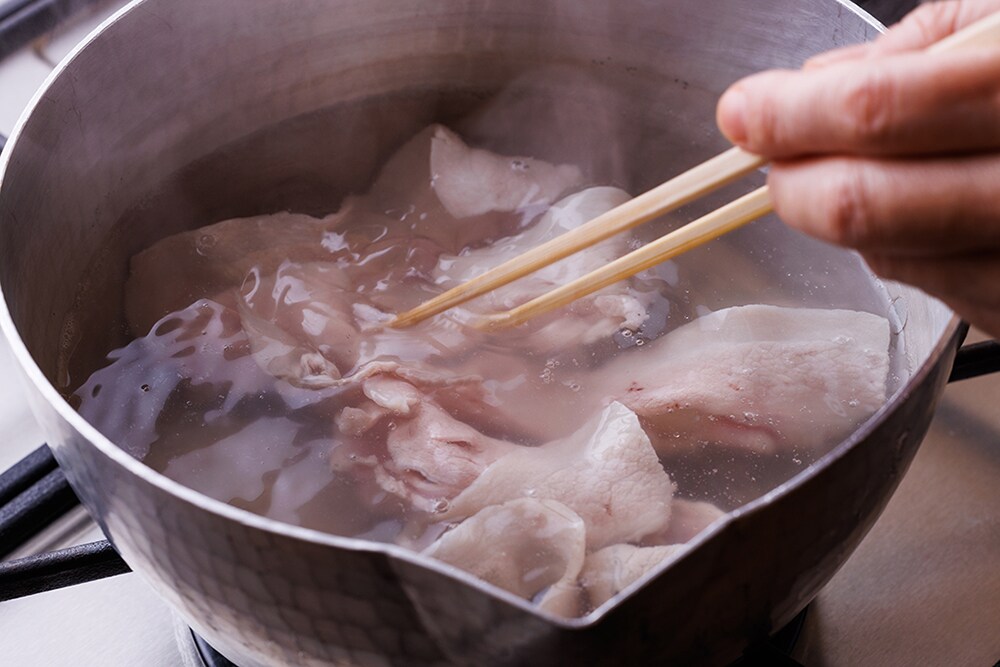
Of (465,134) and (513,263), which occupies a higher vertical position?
(465,134)

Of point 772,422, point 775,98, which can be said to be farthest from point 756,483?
point 775,98

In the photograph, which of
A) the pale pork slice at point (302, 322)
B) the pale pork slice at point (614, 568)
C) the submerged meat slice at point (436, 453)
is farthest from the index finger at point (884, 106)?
the pale pork slice at point (302, 322)

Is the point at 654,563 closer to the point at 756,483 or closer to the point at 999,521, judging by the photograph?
the point at 756,483

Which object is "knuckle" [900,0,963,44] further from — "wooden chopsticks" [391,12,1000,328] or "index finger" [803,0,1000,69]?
"wooden chopsticks" [391,12,1000,328]

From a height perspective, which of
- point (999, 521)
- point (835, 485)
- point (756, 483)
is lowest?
point (999, 521)

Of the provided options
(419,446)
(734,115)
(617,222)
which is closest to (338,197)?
(419,446)
